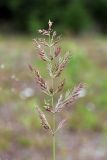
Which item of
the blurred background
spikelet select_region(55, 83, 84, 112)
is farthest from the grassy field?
spikelet select_region(55, 83, 84, 112)

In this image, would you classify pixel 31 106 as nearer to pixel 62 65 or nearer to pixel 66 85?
pixel 66 85

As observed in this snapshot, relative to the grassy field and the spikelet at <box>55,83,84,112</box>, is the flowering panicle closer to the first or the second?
the spikelet at <box>55,83,84,112</box>

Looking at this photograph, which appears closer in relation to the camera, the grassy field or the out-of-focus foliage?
the grassy field

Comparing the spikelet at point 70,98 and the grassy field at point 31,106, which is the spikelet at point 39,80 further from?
the grassy field at point 31,106

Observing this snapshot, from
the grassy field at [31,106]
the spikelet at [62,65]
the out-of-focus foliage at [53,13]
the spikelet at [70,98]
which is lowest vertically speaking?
the spikelet at [70,98]

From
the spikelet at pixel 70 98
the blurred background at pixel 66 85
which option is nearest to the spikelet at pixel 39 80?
the spikelet at pixel 70 98

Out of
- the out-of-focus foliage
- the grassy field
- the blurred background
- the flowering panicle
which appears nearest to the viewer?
the flowering panicle

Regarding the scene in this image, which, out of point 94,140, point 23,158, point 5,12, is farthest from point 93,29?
point 23,158

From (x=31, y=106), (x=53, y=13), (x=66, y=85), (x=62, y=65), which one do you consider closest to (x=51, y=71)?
(x=62, y=65)
